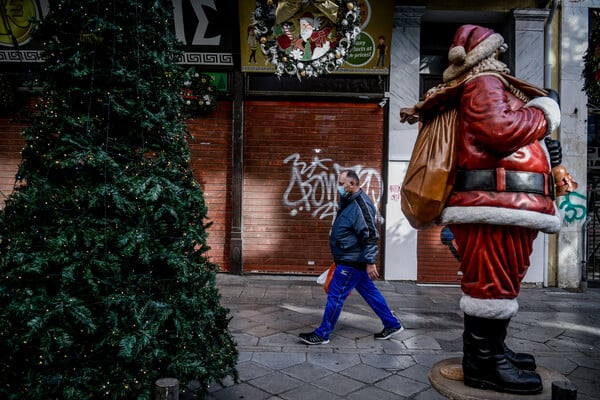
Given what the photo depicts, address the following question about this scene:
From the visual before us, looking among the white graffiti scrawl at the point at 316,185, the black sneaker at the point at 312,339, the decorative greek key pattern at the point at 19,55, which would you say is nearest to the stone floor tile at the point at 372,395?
the black sneaker at the point at 312,339

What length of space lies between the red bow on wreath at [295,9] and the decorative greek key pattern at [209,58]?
3.74 m

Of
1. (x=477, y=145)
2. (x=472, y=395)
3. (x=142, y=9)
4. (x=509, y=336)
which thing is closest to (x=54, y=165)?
(x=142, y=9)

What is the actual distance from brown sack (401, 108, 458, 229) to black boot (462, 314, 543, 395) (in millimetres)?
709

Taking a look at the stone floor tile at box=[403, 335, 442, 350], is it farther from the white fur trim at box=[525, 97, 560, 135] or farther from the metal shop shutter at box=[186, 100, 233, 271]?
the metal shop shutter at box=[186, 100, 233, 271]

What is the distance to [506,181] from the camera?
2670 millimetres

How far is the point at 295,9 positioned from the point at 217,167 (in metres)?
4.39

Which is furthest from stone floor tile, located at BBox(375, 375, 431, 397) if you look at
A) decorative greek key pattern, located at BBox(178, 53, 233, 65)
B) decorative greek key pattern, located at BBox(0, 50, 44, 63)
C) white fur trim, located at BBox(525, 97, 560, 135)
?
decorative greek key pattern, located at BBox(0, 50, 44, 63)

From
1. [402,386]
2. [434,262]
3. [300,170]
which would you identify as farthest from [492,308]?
[300,170]

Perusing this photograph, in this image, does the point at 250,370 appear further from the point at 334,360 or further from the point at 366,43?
the point at 366,43

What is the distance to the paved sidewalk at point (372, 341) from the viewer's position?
3.99 meters

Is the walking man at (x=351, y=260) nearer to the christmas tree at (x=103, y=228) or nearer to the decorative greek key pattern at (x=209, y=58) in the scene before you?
the christmas tree at (x=103, y=228)

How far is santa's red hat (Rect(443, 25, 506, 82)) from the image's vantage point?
2756mm

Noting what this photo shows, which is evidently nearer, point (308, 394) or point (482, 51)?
point (482, 51)

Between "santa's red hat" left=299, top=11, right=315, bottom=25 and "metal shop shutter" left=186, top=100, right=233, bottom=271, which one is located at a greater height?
"santa's red hat" left=299, top=11, right=315, bottom=25
